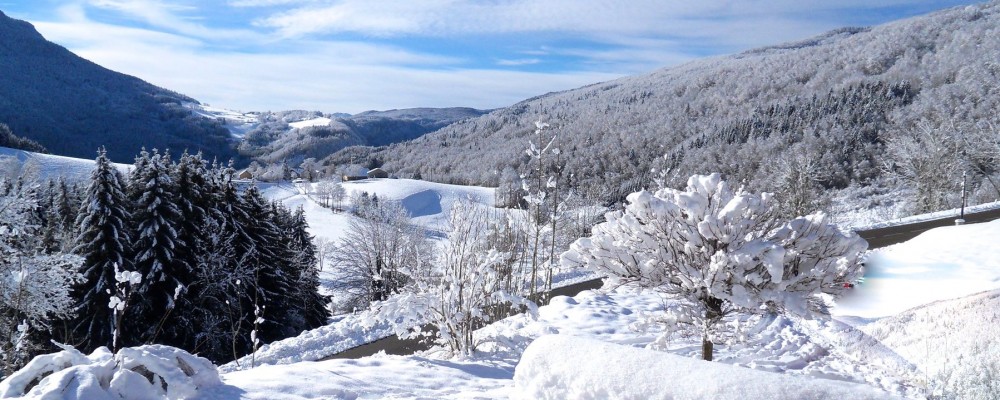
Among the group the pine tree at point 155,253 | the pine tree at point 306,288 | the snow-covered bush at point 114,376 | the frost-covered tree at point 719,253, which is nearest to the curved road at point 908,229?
the frost-covered tree at point 719,253

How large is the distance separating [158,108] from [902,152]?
216522mm

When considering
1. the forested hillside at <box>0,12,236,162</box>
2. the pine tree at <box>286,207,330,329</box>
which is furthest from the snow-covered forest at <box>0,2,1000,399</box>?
the forested hillside at <box>0,12,236,162</box>

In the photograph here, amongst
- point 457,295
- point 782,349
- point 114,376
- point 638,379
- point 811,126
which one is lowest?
point 782,349

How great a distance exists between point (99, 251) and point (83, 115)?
613 feet

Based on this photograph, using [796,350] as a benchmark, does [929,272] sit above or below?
above

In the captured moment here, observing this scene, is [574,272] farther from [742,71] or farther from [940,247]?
[742,71]

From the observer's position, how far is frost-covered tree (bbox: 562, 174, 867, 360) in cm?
520

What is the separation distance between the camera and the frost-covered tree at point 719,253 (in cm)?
520

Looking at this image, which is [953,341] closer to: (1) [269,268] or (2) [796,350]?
(2) [796,350]

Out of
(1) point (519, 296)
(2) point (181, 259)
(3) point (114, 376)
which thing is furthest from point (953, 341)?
(2) point (181, 259)

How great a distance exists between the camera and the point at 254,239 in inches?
834

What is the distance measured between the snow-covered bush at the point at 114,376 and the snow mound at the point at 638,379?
2.85 metres

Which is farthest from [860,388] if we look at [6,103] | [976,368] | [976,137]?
[6,103]

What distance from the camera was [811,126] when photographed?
83250 mm
